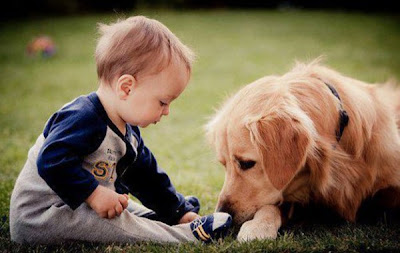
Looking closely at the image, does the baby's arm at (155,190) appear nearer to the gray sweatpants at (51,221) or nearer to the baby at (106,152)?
the baby at (106,152)

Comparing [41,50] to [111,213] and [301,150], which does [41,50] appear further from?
[301,150]

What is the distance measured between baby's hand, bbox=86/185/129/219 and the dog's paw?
0.72 meters

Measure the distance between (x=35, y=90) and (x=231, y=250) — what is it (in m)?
6.80

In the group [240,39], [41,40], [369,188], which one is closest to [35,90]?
[41,40]

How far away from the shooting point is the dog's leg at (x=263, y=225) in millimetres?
2466

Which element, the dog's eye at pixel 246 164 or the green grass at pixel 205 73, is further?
the dog's eye at pixel 246 164

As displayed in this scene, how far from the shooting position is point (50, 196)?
2406mm

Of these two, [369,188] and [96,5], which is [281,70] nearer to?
[369,188]

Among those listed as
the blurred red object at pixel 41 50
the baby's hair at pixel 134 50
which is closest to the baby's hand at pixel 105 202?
the baby's hair at pixel 134 50

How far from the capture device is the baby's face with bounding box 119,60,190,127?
2.48 metres

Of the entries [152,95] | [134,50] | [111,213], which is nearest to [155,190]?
[111,213]

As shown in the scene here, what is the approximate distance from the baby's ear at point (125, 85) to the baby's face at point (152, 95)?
22mm

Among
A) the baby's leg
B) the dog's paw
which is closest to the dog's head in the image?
the dog's paw

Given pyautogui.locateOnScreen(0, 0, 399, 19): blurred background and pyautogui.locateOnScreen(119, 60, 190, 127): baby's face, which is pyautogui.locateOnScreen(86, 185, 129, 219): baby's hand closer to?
pyautogui.locateOnScreen(119, 60, 190, 127): baby's face
